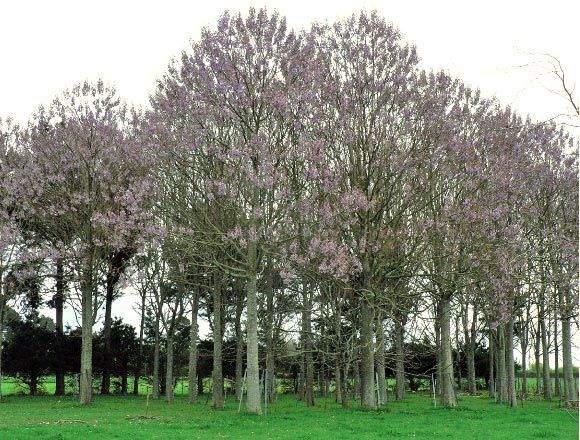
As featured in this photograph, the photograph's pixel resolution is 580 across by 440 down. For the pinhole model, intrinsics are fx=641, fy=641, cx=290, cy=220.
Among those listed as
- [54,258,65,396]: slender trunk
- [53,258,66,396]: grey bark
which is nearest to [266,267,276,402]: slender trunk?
[53,258,66,396]: grey bark

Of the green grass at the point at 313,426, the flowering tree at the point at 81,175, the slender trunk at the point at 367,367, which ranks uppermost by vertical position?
the flowering tree at the point at 81,175

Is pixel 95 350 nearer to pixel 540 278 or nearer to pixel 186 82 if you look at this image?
pixel 186 82

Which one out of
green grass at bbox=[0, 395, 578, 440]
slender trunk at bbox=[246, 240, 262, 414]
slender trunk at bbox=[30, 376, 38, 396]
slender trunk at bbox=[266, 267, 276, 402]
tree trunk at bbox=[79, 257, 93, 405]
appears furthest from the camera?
slender trunk at bbox=[30, 376, 38, 396]

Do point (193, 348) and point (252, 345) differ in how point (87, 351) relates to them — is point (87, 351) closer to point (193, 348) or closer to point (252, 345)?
point (193, 348)

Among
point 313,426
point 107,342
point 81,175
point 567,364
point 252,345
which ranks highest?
point 81,175

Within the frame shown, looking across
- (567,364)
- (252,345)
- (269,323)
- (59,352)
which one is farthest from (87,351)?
(567,364)

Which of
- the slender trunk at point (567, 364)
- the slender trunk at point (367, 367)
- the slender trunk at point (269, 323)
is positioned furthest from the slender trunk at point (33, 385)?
the slender trunk at point (567, 364)

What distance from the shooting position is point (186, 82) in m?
23.8

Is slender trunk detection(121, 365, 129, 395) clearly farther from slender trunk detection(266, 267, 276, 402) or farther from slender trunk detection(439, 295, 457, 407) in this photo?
slender trunk detection(439, 295, 457, 407)

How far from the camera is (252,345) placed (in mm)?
23094

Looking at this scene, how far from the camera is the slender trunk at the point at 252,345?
898 inches

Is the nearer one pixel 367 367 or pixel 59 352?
pixel 367 367

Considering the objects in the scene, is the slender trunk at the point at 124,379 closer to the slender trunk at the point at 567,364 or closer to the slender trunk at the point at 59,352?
the slender trunk at the point at 59,352

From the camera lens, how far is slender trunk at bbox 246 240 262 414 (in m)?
22.8
